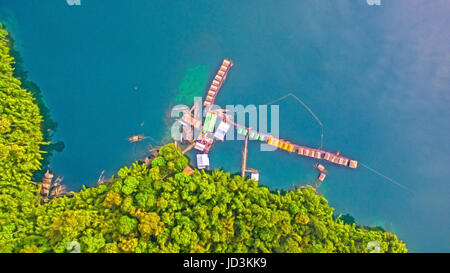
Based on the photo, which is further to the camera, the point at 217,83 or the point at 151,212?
the point at 217,83

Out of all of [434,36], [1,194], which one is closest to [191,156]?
[1,194]

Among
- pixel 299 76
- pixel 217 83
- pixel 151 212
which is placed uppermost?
pixel 299 76

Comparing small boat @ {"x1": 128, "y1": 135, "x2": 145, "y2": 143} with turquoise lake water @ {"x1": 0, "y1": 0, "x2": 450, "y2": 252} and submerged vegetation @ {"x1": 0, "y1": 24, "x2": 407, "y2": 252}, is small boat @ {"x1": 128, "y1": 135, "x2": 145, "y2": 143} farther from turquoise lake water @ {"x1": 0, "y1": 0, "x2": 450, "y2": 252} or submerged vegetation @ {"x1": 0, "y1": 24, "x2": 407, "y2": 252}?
submerged vegetation @ {"x1": 0, "y1": 24, "x2": 407, "y2": 252}

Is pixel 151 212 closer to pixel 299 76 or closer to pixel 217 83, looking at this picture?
pixel 217 83

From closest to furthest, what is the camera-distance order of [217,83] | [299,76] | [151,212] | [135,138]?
[151,212], [135,138], [217,83], [299,76]

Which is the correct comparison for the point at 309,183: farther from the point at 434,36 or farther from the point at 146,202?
the point at 434,36

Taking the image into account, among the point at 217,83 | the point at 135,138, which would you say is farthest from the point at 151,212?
the point at 217,83
